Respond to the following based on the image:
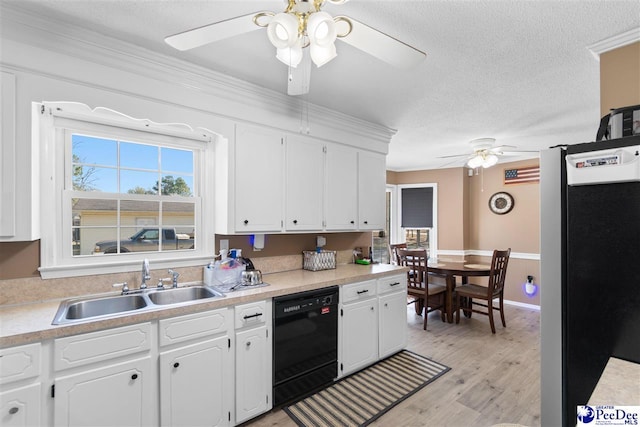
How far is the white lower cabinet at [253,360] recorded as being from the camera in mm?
2033

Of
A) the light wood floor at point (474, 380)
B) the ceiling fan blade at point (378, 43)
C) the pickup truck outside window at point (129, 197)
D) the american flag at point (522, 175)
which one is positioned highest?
the ceiling fan blade at point (378, 43)

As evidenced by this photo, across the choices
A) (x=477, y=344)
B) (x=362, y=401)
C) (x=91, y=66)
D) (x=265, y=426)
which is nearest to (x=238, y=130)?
(x=91, y=66)

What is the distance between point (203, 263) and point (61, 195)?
1.07 m

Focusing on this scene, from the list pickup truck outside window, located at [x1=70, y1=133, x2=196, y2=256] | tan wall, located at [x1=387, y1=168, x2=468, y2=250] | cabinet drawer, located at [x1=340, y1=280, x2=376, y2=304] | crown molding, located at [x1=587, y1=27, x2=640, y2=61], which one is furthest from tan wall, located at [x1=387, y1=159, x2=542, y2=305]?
pickup truck outside window, located at [x1=70, y1=133, x2=196, y2=256]

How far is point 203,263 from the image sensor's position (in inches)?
99.3

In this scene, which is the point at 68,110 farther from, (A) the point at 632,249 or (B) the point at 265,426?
(A) the point at 632,249

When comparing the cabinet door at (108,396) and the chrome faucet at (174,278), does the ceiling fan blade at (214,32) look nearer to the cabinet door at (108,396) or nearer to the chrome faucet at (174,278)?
the chrome faucet at (174,278)

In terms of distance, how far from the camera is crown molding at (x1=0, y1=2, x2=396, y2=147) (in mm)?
1599

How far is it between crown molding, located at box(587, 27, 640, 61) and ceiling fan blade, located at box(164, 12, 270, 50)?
6.60 ft

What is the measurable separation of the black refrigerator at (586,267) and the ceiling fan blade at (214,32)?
58.8 inches

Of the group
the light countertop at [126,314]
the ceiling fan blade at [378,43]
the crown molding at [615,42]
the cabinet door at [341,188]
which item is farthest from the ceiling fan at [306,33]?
the cabinet door at [341,188]

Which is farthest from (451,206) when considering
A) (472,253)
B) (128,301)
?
(128,301)

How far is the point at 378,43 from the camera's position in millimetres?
1328

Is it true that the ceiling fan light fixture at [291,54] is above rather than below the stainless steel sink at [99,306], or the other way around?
above
